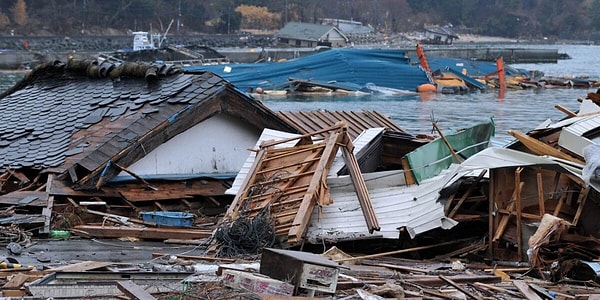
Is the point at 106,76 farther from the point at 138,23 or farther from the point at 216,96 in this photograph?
the point at 138,23

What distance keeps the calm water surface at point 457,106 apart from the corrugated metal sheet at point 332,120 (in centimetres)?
2186

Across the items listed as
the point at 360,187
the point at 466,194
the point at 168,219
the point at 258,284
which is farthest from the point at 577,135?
the point at 258,284

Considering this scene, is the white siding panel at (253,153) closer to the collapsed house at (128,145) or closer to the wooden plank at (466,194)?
the collapsed house at (128,145)

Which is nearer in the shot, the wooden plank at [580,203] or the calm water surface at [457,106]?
the wooden plank at [580,203]

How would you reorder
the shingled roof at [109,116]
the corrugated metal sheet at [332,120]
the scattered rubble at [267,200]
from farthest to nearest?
the corrugated metal sheet at [332,120] → the shingled roof at [109,116] → the scattered rubble at [267,200]

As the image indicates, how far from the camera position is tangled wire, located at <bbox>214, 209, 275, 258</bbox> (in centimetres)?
1119

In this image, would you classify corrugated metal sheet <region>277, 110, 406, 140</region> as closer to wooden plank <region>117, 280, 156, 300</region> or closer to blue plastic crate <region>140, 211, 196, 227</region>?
blue plastic crate <region>140, 211, 196, 227</region>

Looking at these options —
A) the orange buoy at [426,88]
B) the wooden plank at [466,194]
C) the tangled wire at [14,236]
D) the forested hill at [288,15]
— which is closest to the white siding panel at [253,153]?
the wooden plank at [466,194]

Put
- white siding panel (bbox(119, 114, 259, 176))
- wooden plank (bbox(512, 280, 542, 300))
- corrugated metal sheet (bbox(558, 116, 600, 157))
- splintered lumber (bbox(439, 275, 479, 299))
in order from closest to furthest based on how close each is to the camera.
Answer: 1. splintered lumber (bbox(439, 275, 479, 299))
2. wooden plank (bbox(512, 280, 542, 300))
3. corrugated metal sheet (bbox(558, 116, 600, 157))
4. white siding panel (bbox(119, 114, 259, 176))

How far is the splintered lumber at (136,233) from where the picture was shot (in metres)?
12.4

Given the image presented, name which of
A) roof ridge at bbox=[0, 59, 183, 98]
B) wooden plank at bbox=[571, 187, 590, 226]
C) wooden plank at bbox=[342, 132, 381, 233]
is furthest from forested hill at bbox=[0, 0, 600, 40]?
wooden plank at bbox=[571, 187, 590, 226]

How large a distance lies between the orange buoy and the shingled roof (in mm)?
46016

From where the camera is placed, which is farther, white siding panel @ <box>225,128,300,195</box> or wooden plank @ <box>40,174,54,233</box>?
white siding panel @ <box>225,128,300,195</box>

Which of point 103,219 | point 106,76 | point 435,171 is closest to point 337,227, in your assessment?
point 435,171
